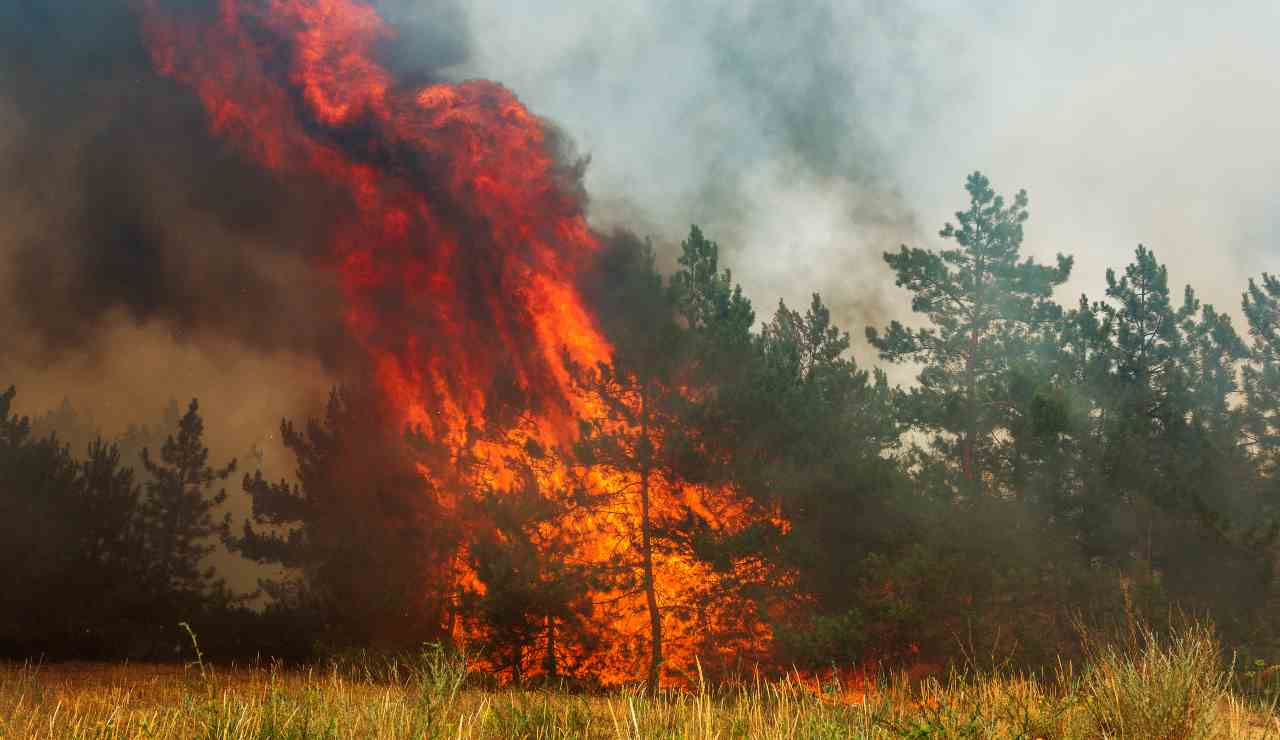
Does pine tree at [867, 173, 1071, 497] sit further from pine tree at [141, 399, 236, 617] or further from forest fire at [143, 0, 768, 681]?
pine tree at [141, 399, 236, 617]

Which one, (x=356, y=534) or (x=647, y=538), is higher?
(x=356, y=534)

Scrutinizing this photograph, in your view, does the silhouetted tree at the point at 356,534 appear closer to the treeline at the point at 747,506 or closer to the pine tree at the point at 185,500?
the treeline at the point at 747,506

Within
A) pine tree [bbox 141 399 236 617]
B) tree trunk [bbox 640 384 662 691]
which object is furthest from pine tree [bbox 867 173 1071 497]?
pine tree [bbox 141 399 236 617]

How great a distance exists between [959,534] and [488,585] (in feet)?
43.5

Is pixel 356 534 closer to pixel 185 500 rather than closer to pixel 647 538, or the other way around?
pixel 647 538

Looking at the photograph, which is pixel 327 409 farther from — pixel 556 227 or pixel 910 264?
pixel 910 264

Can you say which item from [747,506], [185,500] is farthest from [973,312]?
[185,500]

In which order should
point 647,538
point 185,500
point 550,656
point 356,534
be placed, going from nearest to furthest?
point 550,656
point 647,538
point 356,534
point 185,500

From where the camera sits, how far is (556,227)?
34938 millimetres

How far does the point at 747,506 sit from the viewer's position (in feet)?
81.5

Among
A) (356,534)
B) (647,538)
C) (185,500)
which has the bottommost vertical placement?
(647,538)

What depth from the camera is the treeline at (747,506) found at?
23500 mm

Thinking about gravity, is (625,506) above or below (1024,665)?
above

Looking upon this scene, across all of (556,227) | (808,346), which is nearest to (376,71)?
(556,227)
